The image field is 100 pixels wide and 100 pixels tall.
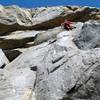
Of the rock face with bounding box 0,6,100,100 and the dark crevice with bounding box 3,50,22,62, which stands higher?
the dark crevice with bounding box 3,50,22,62

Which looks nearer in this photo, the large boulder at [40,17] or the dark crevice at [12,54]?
the dark crevice at [12,54]

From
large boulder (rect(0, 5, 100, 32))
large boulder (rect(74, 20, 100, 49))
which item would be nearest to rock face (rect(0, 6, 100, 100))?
large boulder (rect(74, 20, 100, 49))

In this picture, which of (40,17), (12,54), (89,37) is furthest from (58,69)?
(40,17)

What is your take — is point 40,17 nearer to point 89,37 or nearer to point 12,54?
point 12,54

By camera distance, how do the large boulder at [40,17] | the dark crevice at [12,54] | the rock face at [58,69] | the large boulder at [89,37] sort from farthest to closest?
the large boulder at [40,17] < the dark crevice at [12,54] < the large boulder at [89,37] < the rock face at [58,69]

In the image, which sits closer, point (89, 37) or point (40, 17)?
point (89, 37)

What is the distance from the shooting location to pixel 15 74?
111 ft

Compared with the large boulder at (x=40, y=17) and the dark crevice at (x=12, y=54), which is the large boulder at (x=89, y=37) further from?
the large boulder at (x=40, y=17)

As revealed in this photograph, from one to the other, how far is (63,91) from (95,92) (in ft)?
8.24

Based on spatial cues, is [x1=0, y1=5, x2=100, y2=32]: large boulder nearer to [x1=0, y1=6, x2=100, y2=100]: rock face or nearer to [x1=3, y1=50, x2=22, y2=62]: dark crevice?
[x1=0, y1=6, x2=100, y2=100]: rock face

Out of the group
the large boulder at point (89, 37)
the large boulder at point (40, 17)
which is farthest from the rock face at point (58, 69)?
the large boulder at point (40, 17)

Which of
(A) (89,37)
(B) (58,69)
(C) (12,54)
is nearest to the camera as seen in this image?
(B) (58,69)

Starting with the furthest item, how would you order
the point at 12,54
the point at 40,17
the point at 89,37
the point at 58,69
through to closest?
the point at 40,17, the point at 12,54, the point at 89,37, the point at 58,69

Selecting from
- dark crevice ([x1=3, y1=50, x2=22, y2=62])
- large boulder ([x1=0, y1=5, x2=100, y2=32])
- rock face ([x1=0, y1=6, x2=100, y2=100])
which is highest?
large boulder ([x1=0, y1=5, x2=100, y2=32])
